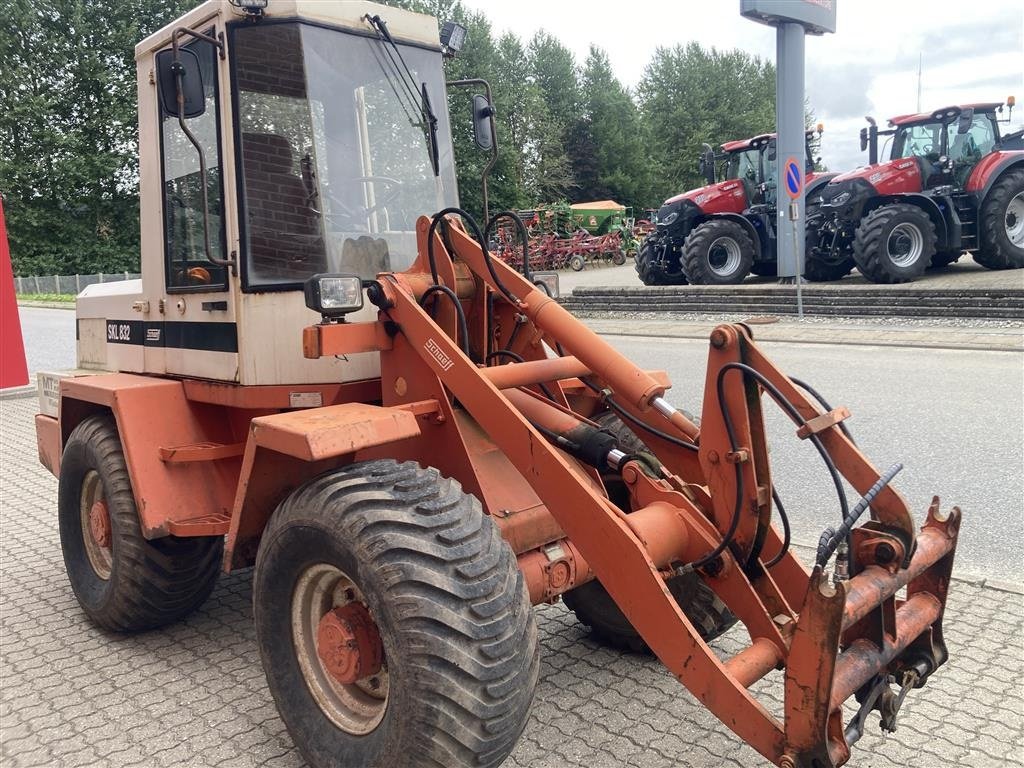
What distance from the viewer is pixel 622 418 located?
3506 millimetres

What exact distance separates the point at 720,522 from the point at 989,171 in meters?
15.8

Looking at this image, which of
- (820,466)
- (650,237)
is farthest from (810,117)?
(820,466)

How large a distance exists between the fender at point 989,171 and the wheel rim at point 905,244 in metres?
1.37

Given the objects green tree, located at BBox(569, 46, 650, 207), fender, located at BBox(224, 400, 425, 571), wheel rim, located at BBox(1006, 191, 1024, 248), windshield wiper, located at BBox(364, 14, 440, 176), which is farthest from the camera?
green tree, located at BBox(569, 46, 650, 207)

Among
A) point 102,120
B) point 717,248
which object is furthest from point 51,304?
point 717,248

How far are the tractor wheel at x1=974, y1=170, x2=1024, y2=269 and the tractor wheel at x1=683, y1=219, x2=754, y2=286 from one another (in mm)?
4301

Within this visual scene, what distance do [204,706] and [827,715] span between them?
2421mm

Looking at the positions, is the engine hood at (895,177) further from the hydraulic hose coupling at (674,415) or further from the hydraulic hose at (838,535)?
the hydraulic hose at (838,535)

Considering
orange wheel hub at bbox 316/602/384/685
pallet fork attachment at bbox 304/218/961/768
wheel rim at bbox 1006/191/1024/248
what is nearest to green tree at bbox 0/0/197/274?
wheel rim at bbox 1006/191/1024/248

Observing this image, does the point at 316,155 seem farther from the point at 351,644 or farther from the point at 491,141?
the point at 351,644

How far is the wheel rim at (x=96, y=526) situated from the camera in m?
4.19

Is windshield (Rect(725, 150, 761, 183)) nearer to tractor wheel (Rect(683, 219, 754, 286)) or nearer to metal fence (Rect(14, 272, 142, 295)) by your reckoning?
tractor wheel (Rect(683, 219, 754, 286))

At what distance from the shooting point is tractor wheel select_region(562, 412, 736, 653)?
3391mm

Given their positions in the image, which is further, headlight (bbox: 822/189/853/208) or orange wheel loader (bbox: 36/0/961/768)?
headlight (bbox: 822/189/853/208)
